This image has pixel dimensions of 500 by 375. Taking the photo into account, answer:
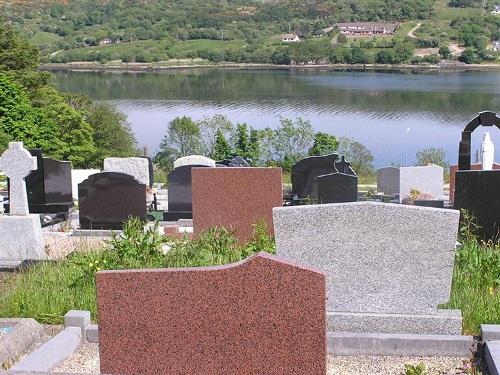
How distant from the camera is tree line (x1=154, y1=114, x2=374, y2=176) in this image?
27.2 metres

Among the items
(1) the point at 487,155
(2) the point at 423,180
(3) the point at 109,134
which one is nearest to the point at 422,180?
(2) the point at 423,180

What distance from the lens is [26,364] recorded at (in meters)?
5.00

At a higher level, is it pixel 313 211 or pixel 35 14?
pixel 35 14

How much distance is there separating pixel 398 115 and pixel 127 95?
90.1 ft

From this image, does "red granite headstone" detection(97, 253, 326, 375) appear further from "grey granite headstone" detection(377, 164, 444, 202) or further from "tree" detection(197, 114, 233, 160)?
"tree" detection(197, 114, 233, 160)

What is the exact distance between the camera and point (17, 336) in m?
5.60

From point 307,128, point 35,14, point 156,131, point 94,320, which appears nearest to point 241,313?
point 94,320

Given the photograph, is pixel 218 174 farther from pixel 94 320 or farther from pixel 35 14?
pixel 35 14

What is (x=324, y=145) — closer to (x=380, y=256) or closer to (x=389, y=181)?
(x=389, y=181)

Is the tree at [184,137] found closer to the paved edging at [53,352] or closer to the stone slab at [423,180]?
the stone slab at [423,180]

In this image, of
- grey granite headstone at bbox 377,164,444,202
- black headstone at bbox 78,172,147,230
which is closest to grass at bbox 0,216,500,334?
black headstone at bbox 78,172,147,230

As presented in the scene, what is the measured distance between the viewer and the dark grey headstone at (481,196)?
888cm

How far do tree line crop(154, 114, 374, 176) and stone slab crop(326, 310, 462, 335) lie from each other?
1905 cm

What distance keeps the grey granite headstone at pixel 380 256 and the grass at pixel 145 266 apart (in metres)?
0.27
